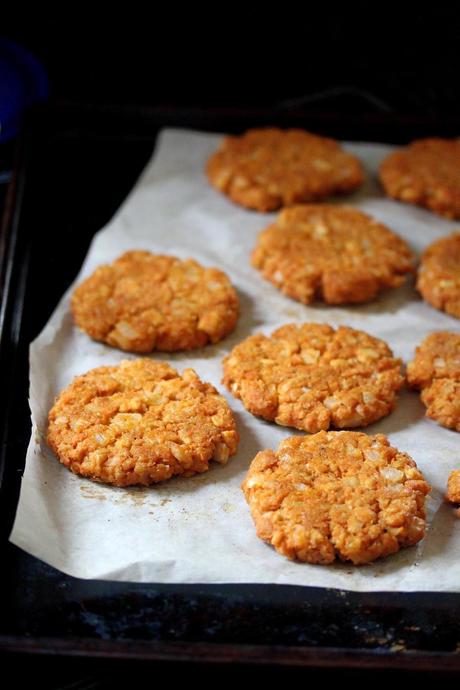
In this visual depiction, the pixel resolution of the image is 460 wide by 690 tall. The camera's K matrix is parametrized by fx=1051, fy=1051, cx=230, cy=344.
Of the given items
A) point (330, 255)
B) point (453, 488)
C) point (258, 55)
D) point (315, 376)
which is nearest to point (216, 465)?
point (315, 376)

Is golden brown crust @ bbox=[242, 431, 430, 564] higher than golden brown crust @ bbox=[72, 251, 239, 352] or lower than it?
higher

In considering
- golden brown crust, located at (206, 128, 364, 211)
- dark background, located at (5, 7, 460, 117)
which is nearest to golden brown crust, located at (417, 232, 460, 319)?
golden brown crust, located at (206, 128, 364, 211)

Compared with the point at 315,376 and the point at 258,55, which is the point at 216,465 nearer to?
the point at 315,376

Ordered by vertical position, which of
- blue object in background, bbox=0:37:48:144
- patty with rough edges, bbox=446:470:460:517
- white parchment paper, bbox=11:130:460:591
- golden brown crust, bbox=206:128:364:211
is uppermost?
blue object in background, bbox=0:37:48:144

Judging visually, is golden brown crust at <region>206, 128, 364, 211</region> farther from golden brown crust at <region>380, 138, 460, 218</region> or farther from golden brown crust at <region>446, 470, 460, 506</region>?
golden brown crust at <region>446, 470, 460, 506</region>

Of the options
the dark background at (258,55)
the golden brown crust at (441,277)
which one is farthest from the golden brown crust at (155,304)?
the dark background at (258,55)

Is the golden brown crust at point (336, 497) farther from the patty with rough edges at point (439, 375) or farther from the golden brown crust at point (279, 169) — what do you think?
the golden brown crust at point (279, 169)
